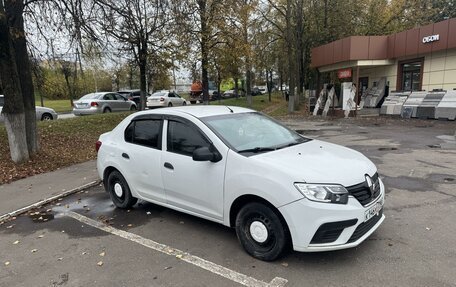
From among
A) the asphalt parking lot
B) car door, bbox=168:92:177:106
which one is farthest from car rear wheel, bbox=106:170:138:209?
car door, bbox=168:92:177:106

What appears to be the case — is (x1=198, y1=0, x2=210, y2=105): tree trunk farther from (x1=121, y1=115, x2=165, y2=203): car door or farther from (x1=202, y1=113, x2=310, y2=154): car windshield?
(x1=202, y1=113, x2=310, y2=154): car windshield

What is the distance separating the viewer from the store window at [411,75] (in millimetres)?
19453

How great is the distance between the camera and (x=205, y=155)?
13.4ft

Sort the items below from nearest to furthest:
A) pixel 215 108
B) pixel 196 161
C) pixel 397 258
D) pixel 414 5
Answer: pixel 397 258
pixel 196 161
pixel 215 108
pixel 414 5

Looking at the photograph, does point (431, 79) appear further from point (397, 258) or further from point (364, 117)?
point (397, 258)

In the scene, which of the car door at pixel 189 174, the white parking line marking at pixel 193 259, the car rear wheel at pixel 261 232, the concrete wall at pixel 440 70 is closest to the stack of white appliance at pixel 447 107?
the concrete wall at pixel 440 70

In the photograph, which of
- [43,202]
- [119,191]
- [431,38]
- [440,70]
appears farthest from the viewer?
[440,70]

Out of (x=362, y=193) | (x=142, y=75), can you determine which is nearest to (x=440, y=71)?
(x=142, y=75)

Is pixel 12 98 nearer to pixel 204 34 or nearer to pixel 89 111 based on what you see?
pixel 204 34

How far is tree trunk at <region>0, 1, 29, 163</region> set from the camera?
8.40m

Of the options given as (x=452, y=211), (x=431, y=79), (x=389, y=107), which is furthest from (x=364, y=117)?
(x=452, y=211)

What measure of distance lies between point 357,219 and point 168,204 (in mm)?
2497

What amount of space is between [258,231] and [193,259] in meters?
0.79

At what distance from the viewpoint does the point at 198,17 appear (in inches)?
722
